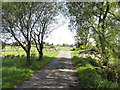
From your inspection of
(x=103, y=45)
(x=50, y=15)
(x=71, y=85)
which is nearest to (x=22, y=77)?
(x=71, y=85)

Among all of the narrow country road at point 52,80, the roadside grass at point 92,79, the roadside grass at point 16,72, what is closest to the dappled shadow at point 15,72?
the roadside grass at point 16,72

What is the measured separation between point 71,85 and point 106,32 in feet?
12.3

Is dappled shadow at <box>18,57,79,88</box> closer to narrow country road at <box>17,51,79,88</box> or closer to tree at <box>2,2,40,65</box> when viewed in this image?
narrow country road at <box>17,51,79,88</box>

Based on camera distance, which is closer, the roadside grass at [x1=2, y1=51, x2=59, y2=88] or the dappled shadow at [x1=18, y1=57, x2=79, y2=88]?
the dappled shadow at [x1=18, y1=57, x2=79, y2=88]

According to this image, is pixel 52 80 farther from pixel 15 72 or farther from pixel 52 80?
pixel 15 72

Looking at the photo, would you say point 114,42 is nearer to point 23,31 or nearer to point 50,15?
point 23,31

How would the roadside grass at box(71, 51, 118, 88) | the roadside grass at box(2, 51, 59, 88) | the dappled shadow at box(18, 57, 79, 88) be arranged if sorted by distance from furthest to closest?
the roadside grass at box(2, 51, 59, 88)
the dappled shadow at box(18, 57, 79, 88)
the roadside grass at box(71, 51, 118, 88)

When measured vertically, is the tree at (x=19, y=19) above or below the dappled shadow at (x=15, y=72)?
above

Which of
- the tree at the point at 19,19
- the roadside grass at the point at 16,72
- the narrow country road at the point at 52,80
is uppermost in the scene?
the tree at the point at 19,19

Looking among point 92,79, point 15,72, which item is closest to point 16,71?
point 15,72

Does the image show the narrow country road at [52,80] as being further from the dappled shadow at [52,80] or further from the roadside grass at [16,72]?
the roadside grass at [16,72]

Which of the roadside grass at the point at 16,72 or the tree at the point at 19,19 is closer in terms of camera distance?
the roadside grass at the point at 16,72

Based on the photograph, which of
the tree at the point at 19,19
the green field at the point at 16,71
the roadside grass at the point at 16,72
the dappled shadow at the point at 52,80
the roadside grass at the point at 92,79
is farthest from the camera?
the tree at the point at 19,19

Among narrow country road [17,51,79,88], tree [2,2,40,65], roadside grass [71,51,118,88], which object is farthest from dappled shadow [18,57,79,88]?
tree [2,2,40,65]
